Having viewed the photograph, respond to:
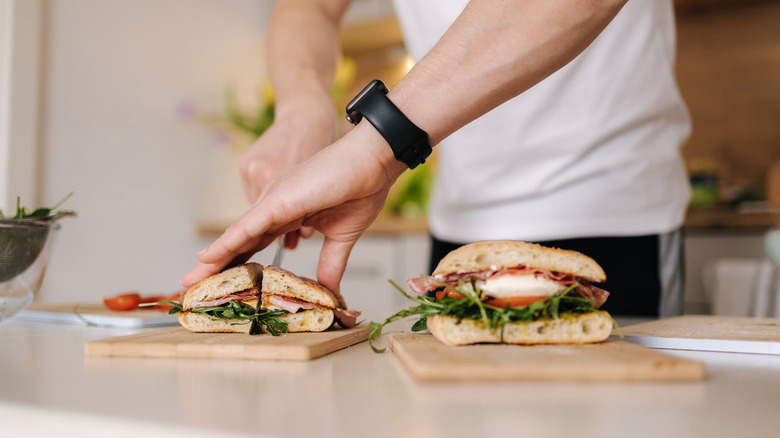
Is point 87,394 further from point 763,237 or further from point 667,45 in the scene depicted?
point 763,237

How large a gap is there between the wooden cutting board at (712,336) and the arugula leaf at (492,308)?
0.12 meters

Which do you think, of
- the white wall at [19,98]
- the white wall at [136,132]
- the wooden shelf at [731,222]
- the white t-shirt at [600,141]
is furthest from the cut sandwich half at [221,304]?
the wooden shelf at [731,222]

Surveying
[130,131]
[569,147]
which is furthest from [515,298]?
[130,131]

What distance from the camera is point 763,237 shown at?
2451 millimetres

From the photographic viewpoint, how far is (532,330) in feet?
2.43

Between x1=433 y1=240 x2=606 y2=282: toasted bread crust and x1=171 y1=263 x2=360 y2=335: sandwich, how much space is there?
0.21m

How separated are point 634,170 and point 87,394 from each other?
117 centimetres

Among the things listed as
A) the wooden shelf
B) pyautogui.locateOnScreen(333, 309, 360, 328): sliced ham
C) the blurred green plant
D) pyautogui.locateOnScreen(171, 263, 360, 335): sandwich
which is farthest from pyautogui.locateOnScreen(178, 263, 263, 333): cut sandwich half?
the blurred green plant

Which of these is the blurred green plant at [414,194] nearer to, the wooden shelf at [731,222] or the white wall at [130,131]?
the white wall at [130,131]

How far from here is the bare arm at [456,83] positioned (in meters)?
0.83

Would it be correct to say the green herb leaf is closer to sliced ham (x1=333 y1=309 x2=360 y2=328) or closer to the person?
sliced ham (x1=333 y1=309 x2=360 y2=328)

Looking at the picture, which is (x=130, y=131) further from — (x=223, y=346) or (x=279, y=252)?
(x=223, y=346)

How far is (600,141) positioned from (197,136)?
2254mm

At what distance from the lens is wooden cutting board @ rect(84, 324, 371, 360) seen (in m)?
0.72
